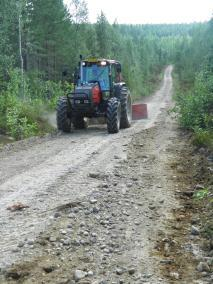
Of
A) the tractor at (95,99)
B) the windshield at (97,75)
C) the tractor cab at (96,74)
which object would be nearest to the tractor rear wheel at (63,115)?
the tractor at (95,99)

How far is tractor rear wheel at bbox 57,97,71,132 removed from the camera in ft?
50.2

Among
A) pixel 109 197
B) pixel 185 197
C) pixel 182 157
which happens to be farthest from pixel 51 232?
pixel 182 157

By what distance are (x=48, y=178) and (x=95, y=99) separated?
7.50 metres

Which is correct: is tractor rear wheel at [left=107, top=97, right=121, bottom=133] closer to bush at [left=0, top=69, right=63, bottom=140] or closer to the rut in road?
the rut in road

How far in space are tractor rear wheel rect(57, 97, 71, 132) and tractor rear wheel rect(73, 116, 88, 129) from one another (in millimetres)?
750

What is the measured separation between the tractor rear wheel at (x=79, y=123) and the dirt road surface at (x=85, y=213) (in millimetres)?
4838

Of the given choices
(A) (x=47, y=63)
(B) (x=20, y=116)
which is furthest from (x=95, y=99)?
(A) (x=47, y=63)

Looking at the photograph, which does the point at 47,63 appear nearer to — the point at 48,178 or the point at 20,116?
the point at 20,116

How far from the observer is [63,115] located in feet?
50.2

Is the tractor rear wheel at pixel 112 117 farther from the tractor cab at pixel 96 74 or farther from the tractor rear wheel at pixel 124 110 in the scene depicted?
the tractor rear wheel at pixel 124 110

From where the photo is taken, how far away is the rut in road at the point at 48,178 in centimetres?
558

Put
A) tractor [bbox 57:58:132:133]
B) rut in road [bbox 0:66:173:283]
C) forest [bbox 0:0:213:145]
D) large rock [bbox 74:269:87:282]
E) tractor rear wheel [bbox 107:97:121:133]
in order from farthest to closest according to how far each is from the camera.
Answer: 1. forest [bbox 0:0:213:145]
2. tractor [bbox 57:58:132:133]
3. tractor rear wheel [bbox 107:97:121:133]
4. rut in road [bbox 0:66:173:283]
5. large rock [bbox 74:269:87:282]

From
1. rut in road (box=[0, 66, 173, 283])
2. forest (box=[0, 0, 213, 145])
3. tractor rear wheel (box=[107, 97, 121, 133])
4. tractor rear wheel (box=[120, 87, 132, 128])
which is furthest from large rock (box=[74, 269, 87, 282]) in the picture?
tractor rear wheel (box=[120, 87, 132, 128])

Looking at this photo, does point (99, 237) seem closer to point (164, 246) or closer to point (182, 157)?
point (164, 246)
